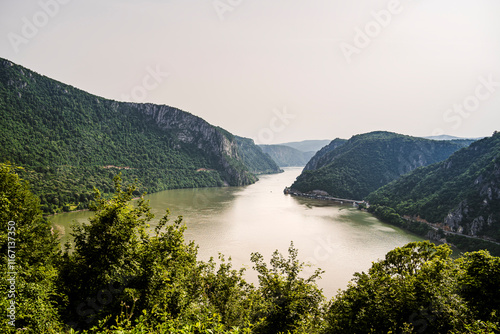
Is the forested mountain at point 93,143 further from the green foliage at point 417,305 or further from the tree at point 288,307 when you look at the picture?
the green foliage at point 417,305

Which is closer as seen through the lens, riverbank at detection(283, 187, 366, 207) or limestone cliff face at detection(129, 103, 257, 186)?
riverbank at detection(283, 187, 366, 207)

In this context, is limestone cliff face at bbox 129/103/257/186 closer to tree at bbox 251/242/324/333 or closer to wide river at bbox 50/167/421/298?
wide river at bbox 50/167/421/298

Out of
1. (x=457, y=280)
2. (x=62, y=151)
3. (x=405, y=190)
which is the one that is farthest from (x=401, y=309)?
(x=62, y=151)

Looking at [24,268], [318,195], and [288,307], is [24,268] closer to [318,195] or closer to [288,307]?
[288,307]

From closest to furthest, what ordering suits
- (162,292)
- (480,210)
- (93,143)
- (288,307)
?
(162,292) < (288,307) < (480,210) < (93,143)

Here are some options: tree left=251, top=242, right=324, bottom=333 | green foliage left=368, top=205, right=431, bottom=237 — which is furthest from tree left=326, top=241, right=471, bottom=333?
green foliage left=368, top=205, right=431, bottom=237

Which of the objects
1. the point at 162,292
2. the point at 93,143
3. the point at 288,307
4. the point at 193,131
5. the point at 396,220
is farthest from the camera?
the point at 193,131

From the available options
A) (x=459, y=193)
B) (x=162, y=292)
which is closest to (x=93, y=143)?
(x=162, y=292)
